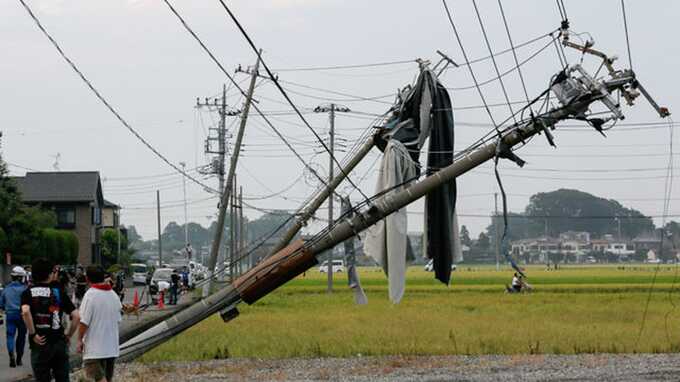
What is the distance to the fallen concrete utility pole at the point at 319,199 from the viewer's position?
61.9 ft

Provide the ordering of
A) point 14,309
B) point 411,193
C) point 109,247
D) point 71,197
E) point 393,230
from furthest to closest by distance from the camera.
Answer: point 109,247, point 71,197, point 14,309, point 393,230, point 411,193

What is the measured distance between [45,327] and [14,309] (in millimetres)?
6356

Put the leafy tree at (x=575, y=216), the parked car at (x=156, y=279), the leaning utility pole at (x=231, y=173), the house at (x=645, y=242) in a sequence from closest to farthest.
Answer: the leaning utility pole at (x=231, y=173)
the parked car at (x=156, y=279)
the house at (x=645, y=242)
the leafy tree at (x=575, y=216)

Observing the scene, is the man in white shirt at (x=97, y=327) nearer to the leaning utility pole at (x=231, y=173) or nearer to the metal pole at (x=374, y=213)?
the metal pole at (x=374, y=213)

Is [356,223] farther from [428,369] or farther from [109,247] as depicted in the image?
[109,247]

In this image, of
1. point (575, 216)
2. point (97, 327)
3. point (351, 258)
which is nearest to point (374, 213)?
point (351, 258)

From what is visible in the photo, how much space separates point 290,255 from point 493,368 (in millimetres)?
6549

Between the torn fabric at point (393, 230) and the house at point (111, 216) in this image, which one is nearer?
the torn fabric at point (393, 230)

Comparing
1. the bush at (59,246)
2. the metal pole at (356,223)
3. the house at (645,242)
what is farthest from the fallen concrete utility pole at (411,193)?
the house at (645,242)

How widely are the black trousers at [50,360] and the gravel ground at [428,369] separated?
665cm

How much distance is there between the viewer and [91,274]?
12.9 metres

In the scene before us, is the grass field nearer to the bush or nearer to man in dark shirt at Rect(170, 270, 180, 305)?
man in dark shirt at Rect(170, 270, 180, 305)

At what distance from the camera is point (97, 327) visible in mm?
12844

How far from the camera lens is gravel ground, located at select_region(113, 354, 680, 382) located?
20156 millimetres
